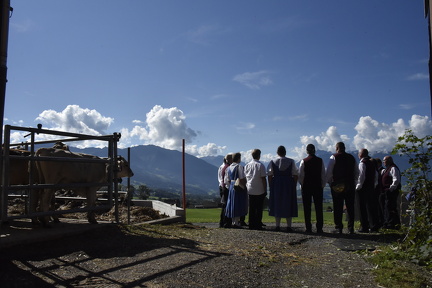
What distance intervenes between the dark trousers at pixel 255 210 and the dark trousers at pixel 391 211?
3.13 m

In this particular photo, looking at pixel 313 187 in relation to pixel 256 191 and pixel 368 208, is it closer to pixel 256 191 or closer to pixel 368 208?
pixel 256 191

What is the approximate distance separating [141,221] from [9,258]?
4408 mm

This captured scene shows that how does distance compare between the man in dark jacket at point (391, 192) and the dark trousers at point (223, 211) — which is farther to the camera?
the dark trousers at point (223, 211)

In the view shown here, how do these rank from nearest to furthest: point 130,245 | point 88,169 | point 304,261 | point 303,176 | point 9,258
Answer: point 9,258 → point 304,261 → point 130,245 → point 88,169 → point 303,176

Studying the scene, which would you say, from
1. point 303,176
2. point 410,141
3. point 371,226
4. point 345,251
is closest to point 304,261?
point 345,251

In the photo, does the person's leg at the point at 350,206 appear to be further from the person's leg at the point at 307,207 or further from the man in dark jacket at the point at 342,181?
the person's leg at the point at 307,207

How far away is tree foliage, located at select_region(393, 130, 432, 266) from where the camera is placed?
5.58 meters

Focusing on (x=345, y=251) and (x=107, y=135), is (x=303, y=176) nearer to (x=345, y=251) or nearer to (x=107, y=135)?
(x=345, y=251)

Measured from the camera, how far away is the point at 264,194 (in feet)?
34.3

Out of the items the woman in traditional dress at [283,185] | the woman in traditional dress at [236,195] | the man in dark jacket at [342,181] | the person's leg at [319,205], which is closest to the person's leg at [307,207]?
the person's leg at [319,205]

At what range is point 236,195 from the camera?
10.7 meters

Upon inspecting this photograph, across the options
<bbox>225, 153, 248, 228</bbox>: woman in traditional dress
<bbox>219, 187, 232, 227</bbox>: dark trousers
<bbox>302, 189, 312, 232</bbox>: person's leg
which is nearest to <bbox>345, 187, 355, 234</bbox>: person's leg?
<bbox>302, 189, 312, 232</bbox>: person's leg

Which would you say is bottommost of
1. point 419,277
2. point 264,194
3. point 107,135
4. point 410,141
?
point 419,277

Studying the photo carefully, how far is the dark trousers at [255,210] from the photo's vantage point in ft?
33.6
